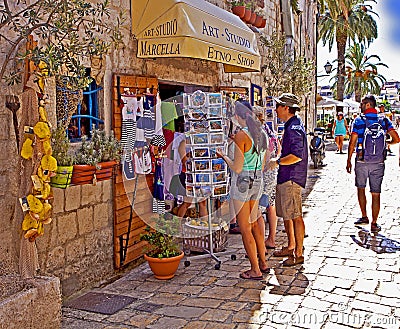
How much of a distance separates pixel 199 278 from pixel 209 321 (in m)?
1.17

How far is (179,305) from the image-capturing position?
15.3 ft

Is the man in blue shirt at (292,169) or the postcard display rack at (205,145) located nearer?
the man in blue shirt at (292,169)

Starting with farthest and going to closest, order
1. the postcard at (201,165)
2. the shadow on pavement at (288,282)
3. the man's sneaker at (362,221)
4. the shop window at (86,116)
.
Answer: the man's sneaker at (362,221), the postcard at (201,165), the shop window at (86,116), the shadow on pavement at (288,282)

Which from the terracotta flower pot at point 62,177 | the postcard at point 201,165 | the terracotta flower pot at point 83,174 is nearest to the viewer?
the terracotta flower pot at point 62,177

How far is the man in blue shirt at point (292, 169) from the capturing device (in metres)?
5.55

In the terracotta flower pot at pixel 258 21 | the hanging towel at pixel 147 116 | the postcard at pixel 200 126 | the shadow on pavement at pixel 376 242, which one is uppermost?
the terracotta flower pot at pixel 258 21

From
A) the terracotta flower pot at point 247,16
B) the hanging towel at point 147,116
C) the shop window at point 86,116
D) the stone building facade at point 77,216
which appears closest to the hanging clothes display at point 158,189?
the hanging towel at point 147,116

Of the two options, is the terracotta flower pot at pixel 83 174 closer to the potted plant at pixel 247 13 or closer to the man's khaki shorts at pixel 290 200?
the man's khaki shorts at pixel 290 200

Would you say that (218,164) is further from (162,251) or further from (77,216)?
(77,216)

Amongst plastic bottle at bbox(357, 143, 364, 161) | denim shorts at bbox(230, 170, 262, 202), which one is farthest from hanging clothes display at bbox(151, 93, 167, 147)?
plastic bottle at bbox(357, 143, 364, 161)

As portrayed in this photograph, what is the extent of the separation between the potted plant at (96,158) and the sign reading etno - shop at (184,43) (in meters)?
1.12

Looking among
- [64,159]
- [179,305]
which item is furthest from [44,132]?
[179,305]

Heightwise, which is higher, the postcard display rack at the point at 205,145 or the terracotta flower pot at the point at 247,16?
the terracotta flower pot at the point at 247,16

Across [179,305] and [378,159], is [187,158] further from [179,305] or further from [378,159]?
[378,159]
